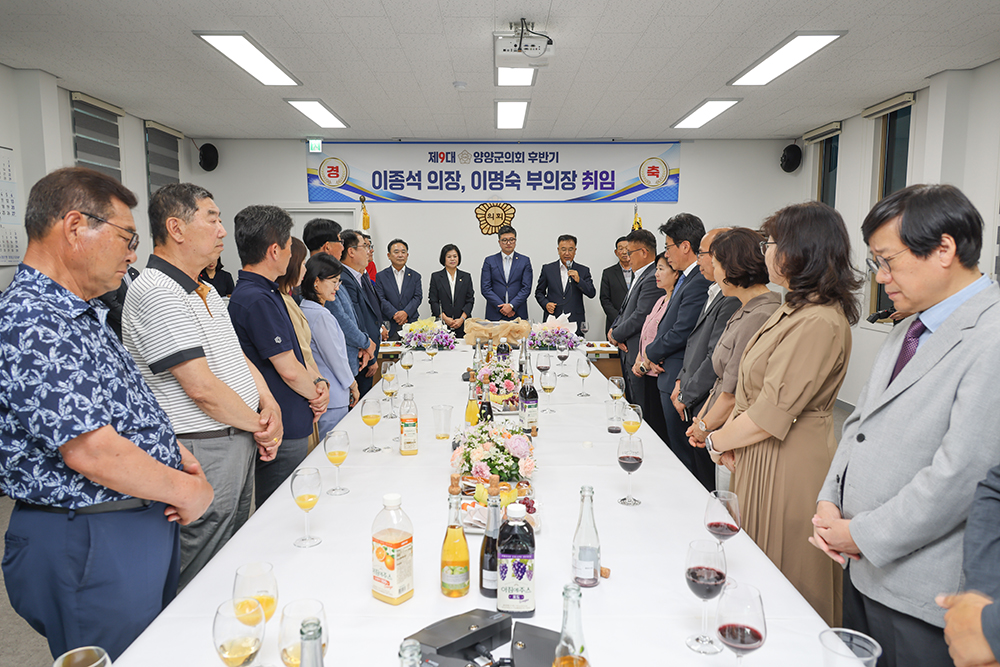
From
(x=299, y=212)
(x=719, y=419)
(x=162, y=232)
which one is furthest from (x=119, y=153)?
(x=719, y=419)

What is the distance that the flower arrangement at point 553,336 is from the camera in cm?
504

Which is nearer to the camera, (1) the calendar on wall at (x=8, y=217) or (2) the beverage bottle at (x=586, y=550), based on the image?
(2) the beverage bottle at (x=586, y=550)

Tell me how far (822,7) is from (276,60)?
401 cm

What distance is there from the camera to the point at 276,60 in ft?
16.3

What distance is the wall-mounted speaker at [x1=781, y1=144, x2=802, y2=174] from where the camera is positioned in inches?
323

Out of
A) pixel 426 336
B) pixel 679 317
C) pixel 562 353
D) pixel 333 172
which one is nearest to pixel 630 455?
pixel 679 317

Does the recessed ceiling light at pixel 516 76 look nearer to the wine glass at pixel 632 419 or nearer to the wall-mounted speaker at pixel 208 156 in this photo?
the wine glass at pixel 632 419

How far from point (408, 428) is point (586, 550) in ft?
3.67

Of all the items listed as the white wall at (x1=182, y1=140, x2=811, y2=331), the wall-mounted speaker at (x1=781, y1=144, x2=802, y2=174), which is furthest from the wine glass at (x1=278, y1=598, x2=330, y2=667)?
the wall-mounted speaker at (x1=781, y1=144, x2=802, y2=174)

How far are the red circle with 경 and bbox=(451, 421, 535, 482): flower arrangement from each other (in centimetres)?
723

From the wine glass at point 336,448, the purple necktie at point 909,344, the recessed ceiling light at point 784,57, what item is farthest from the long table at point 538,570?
the recessed ceiling light at point 784,57

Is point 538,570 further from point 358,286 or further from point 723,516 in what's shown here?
point 358,286

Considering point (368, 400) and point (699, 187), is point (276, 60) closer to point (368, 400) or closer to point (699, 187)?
point (368, 400)

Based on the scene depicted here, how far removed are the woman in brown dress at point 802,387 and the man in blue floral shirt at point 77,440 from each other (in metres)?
1.86
